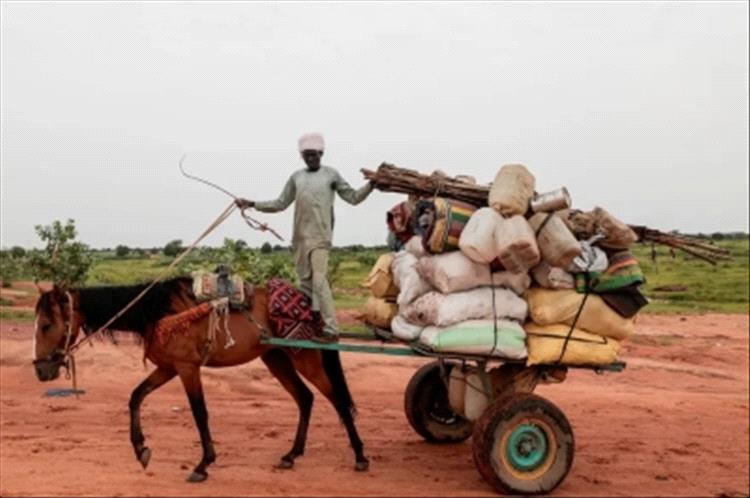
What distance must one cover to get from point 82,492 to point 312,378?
2312mm

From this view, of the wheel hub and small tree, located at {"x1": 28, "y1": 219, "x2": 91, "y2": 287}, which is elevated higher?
small tree, located at {"x1": 28, "y1": 219, "x2": 91, "y2": 287}

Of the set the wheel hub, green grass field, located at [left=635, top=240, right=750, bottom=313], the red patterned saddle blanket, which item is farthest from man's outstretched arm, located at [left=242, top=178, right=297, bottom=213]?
green grass field, located at [left=635, top=240, right=750, bottom=313]

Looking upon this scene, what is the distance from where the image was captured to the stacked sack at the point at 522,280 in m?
6.92

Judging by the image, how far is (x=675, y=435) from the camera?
32.8 feet

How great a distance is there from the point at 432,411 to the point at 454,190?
9.49 ft

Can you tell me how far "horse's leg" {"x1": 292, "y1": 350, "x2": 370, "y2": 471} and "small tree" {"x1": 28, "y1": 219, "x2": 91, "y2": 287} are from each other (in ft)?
28.6

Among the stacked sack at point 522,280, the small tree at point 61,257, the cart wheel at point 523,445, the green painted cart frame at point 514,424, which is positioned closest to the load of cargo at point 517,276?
the stacked sack at point 522,280

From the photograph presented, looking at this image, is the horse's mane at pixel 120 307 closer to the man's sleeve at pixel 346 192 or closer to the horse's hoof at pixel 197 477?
Result: the horse's hoof at pixel 197 477

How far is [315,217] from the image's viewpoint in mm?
7941

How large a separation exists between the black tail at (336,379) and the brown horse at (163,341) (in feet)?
0.35

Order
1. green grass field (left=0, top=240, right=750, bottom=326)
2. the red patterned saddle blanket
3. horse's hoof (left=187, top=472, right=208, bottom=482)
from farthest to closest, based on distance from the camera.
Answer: green grass field (left=0, top=240, right=750, bottom=326) → the red patterned saddle blanket → horse's hoof (left=187, top=472, right=208, bottom=482)

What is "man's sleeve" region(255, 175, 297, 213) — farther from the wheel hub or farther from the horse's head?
the wheel hub

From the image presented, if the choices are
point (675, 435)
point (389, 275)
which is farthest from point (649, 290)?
point (389, 275)

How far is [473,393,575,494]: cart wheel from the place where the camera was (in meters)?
6.97
